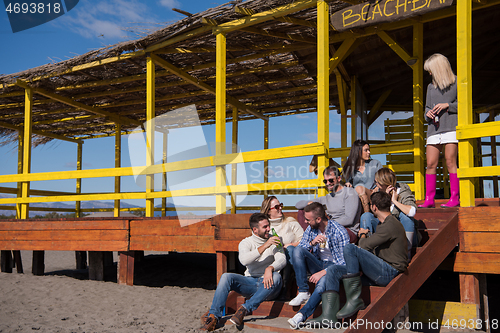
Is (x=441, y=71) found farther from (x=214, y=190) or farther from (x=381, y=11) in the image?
(x=214, y=190)

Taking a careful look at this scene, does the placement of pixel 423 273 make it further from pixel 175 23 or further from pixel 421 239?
pixel 175 23

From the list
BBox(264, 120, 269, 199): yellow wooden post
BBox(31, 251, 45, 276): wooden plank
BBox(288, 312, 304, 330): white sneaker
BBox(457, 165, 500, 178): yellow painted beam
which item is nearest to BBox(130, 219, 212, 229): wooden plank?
BBox(288, 312, 304, 330): white sneaker

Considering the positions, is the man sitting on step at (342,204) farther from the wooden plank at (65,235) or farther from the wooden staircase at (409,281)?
the wooden plank at (65,235)

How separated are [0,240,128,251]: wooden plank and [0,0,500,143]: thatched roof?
11.6 ft

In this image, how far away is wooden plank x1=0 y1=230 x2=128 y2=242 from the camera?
24.3ft

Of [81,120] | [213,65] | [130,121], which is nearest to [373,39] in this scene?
[213,65]

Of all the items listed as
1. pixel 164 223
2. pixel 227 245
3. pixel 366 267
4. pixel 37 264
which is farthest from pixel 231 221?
pixel 37 264

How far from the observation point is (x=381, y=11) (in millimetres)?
5625

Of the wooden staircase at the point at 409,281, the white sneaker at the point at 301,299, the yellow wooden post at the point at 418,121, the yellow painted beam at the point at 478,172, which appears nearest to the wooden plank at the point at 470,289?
the wooden staircase at the point at 409,281

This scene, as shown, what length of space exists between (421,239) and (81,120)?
11.8 metres

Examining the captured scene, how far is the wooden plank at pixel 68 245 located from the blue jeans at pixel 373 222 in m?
4.45

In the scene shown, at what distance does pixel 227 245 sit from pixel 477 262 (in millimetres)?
3113

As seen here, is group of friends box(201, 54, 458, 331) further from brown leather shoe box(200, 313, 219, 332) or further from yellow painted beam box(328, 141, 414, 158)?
yellow painted beam box(328, 141, 414, 158)

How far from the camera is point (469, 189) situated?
449 centimetres
